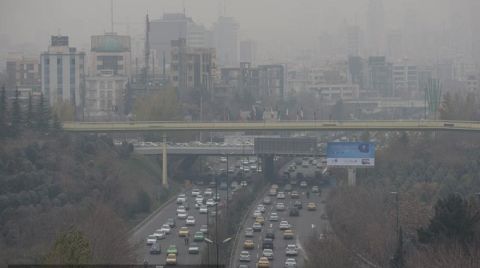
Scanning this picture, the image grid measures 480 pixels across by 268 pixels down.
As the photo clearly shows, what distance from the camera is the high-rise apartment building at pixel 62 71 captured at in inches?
987

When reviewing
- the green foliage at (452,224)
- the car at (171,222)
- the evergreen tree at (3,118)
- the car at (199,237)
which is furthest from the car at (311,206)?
the green foliage at (452,224)

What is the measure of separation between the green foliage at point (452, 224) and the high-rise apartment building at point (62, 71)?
1655 cm

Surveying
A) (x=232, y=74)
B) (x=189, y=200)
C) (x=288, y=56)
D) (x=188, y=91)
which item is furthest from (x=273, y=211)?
(x=288, y=56)

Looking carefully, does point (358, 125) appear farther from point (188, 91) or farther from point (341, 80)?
point (341, 80)

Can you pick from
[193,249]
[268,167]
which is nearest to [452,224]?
[193,249]

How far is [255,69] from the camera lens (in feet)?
99.2

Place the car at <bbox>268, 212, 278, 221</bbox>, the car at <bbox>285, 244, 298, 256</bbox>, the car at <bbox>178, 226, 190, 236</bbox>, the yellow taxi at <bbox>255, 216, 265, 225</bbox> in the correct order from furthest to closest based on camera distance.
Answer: the car at <bbox>268, 212, 278, 221</bbox> < the yellow taxi at <bbox>255, 216, 265, 225</bbox> < the car at <bbox>178, 226, 190, 236</bbox> < the car at <bbox>285, 244, 298, 256</bbox>

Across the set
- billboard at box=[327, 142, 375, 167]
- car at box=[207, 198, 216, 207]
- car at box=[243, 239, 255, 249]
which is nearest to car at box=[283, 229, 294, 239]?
car at box=[243, 239, 255, 249]

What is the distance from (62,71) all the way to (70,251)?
60.3 ft

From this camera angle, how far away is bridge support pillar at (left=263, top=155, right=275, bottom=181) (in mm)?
17163

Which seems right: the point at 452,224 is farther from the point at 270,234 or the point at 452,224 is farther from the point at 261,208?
the point at 261,208

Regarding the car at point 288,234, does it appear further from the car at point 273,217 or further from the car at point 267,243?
the car at point 273,217

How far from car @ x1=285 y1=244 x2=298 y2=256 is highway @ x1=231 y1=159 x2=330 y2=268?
0.12 ft

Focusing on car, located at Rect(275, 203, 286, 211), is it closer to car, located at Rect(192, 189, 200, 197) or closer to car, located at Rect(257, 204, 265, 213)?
car, located at Rect(257, 204, 265, 213)
